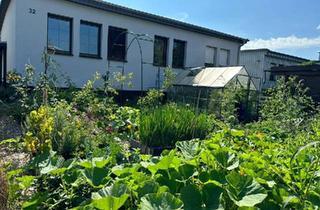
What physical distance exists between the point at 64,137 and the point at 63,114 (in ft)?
1.68

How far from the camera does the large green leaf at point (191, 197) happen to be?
5.56 ft

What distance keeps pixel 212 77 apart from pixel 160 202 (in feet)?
38.5

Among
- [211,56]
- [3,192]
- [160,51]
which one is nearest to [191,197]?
[3,192]

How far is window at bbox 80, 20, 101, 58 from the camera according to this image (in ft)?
41.2

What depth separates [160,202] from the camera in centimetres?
161

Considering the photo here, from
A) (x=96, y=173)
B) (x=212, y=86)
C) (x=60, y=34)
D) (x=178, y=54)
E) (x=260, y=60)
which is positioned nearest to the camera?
(x=96, y=173)

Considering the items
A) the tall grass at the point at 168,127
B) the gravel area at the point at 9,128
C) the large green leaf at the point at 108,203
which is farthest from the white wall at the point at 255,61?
the large green leaf at the point at 108,203

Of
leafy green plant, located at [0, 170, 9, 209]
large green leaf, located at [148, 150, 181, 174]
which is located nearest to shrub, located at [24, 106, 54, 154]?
leafy green plant, located at [0, 170, 9, 209]

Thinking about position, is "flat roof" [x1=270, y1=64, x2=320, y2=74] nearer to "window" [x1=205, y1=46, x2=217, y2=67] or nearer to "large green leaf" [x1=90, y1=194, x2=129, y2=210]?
"window" [x1=205, y1=46, x2=217, y2=67]

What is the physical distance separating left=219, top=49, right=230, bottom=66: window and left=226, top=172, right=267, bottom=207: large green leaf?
16922mm

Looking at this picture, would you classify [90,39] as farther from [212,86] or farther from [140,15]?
[212,86]

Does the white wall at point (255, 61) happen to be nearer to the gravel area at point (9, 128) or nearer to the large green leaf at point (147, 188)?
the gravel area at point (9, 128)

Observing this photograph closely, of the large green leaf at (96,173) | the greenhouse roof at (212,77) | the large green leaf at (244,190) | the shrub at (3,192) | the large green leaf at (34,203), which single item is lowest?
the shrub at (3,192)

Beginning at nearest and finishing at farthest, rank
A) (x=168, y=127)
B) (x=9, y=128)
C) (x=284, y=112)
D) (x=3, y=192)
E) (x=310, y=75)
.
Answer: (x=3, y=192)
(x=168, y=127)
(x=284, y=112)
(x=9, y=128)
(x=310, y=75)
